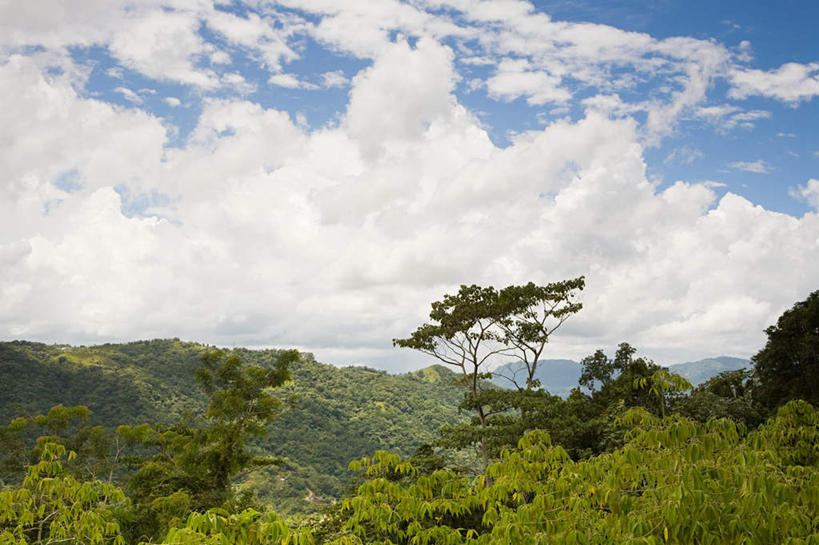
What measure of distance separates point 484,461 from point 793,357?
764 inches

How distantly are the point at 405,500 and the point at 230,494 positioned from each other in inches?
929

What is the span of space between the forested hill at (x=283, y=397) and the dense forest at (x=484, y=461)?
882mm

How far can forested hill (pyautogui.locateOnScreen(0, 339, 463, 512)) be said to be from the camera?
76312mm

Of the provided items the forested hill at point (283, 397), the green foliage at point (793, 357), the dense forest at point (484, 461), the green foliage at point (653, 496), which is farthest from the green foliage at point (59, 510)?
the forested hill at point (283, 397)

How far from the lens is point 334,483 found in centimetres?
8212

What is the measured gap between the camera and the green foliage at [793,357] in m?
25.8

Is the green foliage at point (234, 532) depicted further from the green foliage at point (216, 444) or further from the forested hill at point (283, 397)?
the forested hill at point (283, 397)

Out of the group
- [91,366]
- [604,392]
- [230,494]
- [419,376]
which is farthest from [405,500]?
[419,376]

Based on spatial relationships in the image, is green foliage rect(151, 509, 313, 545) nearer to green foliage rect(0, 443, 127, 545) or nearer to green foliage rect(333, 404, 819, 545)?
green foliage rect(333, 404, 819, 545)

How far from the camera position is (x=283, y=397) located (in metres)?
107

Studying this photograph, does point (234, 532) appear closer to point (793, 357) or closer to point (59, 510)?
point (59, 510)

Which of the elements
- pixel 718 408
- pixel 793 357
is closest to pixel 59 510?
pixel 718 408

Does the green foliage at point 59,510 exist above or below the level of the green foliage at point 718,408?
above

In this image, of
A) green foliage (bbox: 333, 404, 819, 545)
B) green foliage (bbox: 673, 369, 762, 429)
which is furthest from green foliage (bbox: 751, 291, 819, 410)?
green foliage (bbox: 333, 404, 819, 545)
